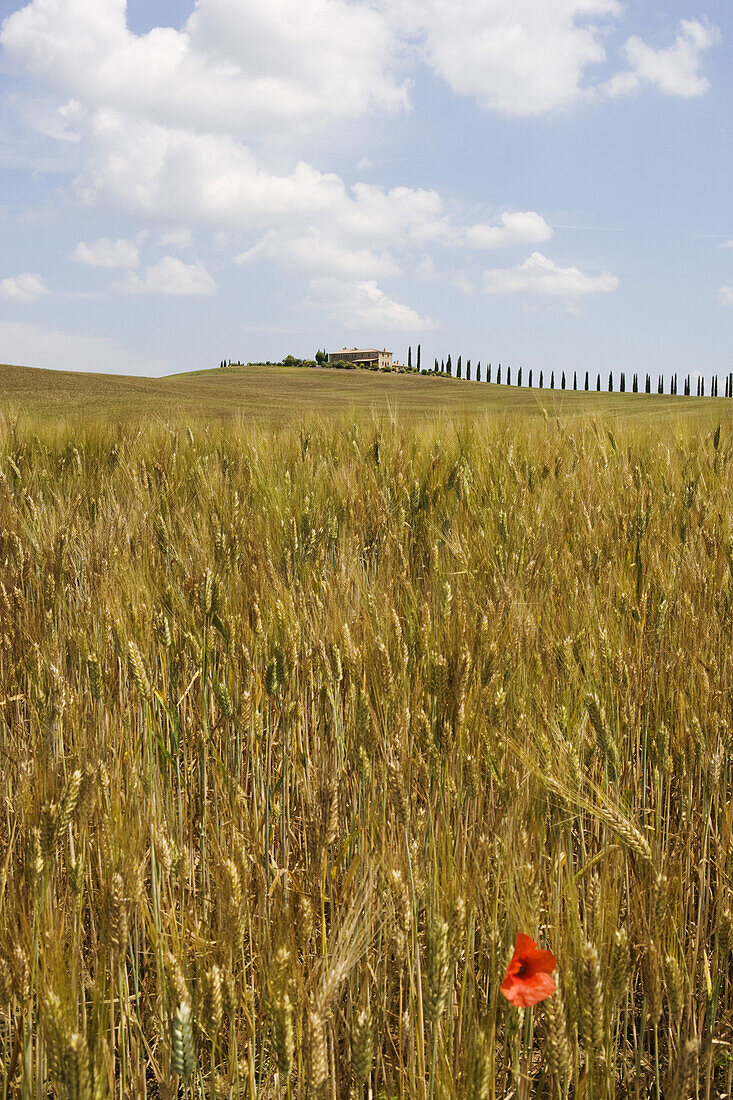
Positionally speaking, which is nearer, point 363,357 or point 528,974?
point 528,974

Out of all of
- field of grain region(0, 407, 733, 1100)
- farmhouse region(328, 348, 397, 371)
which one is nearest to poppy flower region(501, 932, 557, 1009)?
field of grain region(0, 407, 733, 1100)

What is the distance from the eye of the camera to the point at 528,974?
806 mm

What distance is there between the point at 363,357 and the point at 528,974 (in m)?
76.3

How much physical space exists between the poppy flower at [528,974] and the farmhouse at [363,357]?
2710 inches

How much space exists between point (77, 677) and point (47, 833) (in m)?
0.85

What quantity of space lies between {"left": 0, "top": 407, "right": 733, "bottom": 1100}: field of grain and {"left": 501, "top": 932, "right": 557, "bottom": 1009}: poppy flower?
2cm

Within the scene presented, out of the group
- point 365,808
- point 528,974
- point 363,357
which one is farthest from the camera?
point 363,357

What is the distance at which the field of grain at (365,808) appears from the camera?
0.83 m

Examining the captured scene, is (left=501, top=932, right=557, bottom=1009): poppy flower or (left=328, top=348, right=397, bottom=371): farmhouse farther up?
(left=328, top=348, right=397, bottom=371): farmhouse

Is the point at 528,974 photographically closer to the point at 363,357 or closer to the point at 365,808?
the point at 365,808

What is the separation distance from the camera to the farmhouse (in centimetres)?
7019

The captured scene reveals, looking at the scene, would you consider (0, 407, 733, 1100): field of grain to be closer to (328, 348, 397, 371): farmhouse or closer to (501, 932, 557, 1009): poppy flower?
(501, 932, 557, 1009): poppy flower

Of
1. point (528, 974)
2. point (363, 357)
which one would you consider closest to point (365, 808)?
point (528, 974)

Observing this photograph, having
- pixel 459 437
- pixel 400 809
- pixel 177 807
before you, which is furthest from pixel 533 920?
pixel 459 437
